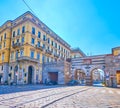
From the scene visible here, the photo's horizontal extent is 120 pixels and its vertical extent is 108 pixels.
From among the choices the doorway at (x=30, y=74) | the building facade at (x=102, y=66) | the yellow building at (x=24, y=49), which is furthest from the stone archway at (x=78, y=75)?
the doorway at (x=30, y=74)

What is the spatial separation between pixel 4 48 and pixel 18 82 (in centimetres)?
1193

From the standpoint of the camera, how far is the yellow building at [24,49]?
32750mm

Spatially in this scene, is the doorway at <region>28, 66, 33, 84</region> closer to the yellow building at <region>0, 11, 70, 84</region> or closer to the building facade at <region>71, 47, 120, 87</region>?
the yellow building at <region>0, 11, 70, 84</region>

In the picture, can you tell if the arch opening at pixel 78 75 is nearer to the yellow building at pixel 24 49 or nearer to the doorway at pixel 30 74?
the yellow building at pixel 24 49

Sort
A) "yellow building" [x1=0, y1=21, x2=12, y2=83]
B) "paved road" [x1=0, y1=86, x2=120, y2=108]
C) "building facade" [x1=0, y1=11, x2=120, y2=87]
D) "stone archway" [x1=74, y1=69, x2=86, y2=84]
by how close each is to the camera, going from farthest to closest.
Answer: "stone archway" [x1=74, y1=69, x2=86, y2=84], "yellow building" [x1=0, y1=21, x2=12, y2=83], "building facade" [x1=0, y1=11, x2=120, y2=87], "paved road" [x1=0, y1=86, x2=120, y2=108]

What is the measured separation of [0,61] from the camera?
130 ft

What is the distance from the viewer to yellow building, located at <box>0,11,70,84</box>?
32.8 metres

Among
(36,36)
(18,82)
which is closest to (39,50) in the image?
(36,36)

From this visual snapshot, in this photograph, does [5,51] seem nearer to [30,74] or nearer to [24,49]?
[24,49]

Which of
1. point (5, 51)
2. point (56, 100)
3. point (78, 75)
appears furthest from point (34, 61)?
point (78, 75)

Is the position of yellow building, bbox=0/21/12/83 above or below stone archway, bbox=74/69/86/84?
above

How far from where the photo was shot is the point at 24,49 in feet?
108

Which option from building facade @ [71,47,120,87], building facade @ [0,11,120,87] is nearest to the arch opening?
building facade @ [0,11,120,87]

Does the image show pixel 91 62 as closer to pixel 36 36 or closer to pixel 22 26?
pixel 36 36
